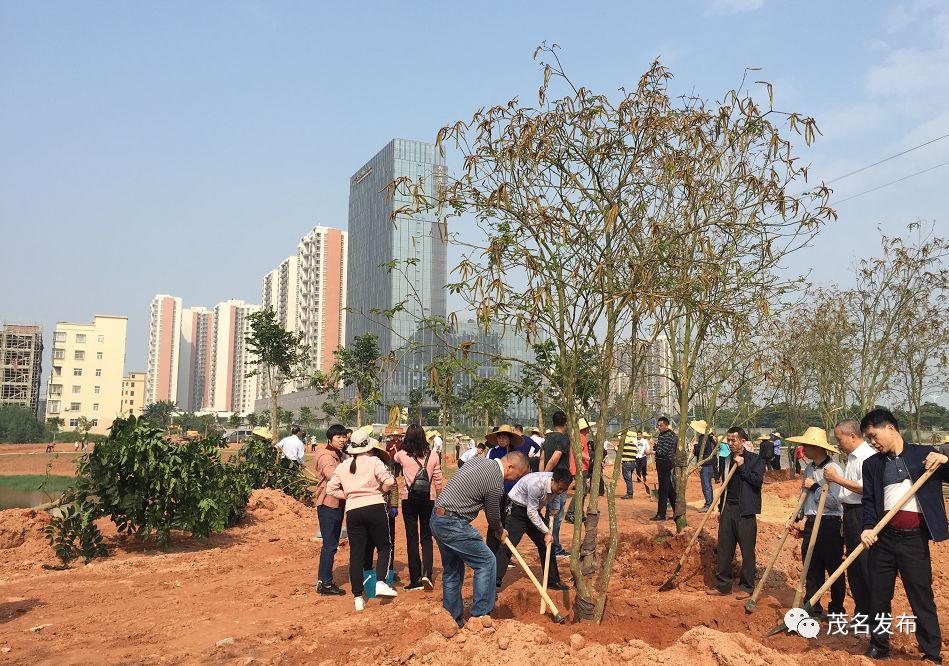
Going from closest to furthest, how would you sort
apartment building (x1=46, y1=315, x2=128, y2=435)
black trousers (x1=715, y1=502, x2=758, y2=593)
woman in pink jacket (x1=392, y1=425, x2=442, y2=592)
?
black trousers (x1=715, y1=502, x2=758, y2=593) → woman in pink jacket (x1=392, y1=425, x2=442, y2=592) → apartment building (x1=46, y1=315, x2=128, y2=435)

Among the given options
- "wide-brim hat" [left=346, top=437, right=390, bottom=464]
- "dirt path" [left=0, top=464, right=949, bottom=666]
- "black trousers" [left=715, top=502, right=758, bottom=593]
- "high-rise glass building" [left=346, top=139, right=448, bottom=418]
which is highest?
"high-rise glass building" [left=346, top=139, right=448, bottom=418]

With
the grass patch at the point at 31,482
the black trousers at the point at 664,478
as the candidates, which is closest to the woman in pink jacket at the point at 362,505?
the black trousers at the point at 664,478

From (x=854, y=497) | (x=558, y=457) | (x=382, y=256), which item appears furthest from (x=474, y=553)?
(x=382, y=256)

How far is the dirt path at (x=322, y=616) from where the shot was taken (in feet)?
15.9

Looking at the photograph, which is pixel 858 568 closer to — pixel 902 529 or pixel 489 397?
pixel 902 529

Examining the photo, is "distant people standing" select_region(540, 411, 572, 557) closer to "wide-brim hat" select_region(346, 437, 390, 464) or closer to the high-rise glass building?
"wide-brim hat" select_region(346, 437, 390, 464)

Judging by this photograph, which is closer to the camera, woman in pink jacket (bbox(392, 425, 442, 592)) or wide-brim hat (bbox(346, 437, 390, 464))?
wide-brim hat (bbox(346, 437, 390, 464))

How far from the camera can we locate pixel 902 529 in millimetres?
5137

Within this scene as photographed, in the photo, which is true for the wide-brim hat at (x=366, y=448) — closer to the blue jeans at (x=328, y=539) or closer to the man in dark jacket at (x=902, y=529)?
the blue jeans at (x=328, y=539)

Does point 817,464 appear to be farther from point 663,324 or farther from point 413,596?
point 413,596

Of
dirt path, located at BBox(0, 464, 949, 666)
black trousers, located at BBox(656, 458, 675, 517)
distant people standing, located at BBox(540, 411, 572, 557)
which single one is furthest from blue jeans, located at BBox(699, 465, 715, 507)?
distant people standing, located at BBox(540, 411, 572, 557)

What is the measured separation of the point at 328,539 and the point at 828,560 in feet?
16.2

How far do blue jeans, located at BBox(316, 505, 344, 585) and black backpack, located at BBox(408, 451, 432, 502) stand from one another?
36.5 inches

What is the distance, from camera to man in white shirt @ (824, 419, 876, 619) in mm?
5801
